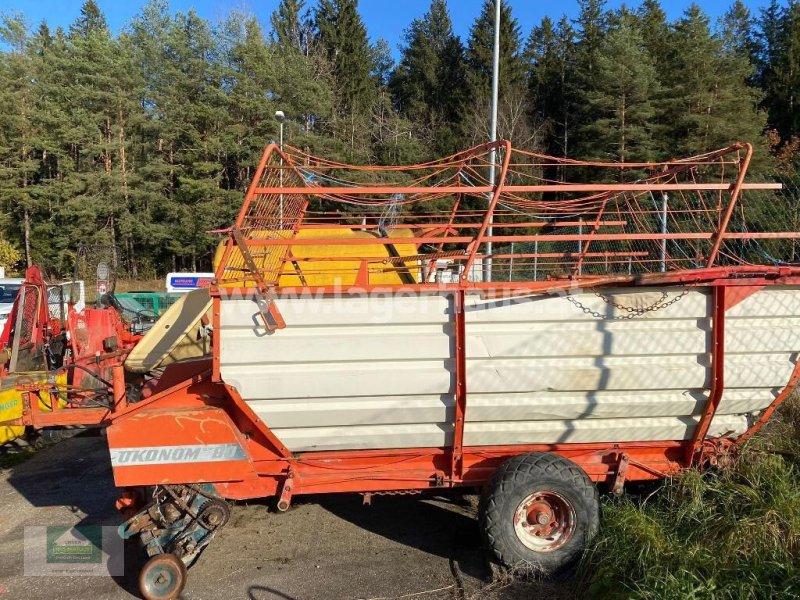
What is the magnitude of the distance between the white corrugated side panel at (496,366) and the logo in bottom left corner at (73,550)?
5.53 ft

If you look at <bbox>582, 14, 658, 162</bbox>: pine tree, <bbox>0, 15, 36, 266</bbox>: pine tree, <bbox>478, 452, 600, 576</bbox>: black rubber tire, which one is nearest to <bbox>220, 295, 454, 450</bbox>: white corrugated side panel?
<bbox>478, 452, 600, 576</bbox>: black rubber tire

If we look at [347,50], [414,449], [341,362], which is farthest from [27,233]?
[414,449]

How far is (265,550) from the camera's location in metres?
4.23

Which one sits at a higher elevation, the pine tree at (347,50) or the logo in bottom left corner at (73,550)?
the pine tree at (347,50)

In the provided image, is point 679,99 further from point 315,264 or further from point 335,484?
point 335,484

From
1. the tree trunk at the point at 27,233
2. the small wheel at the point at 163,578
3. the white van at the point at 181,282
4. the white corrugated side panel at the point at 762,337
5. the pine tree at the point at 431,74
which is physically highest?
the pine tree at the point at 431,74

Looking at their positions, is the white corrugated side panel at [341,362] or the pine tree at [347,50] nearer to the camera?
the white corrugated side panel at [341,362]

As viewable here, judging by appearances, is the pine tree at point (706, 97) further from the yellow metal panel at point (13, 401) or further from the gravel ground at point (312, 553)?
the yellow metal panel at point (13, 401)

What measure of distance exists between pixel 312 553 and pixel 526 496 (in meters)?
1.64

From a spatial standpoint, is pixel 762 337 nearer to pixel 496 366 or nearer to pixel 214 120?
pixel 496 366

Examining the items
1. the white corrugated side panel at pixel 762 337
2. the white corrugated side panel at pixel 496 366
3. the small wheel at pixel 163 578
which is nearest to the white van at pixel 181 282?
the small wheel at pixel 163 578

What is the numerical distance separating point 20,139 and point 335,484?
114ft

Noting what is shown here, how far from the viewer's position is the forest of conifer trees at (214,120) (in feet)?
87.4

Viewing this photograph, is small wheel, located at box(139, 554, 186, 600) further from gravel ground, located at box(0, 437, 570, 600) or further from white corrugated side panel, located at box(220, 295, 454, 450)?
white corrugated side panel, located at box(220, 295, 454, 450)
